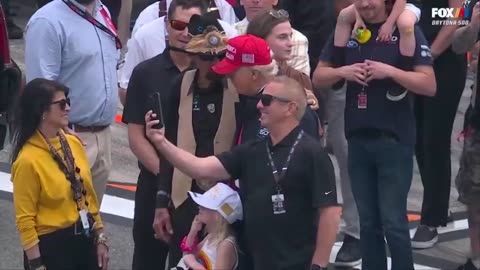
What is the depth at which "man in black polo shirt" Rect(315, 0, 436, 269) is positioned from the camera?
20.9ft

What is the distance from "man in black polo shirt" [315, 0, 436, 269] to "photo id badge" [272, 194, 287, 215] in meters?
1.60

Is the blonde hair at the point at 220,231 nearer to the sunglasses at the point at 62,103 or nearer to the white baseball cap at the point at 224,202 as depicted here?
the white baseball cap at the point at 224,202

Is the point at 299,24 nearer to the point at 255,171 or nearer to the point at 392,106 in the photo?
the point at 392,106

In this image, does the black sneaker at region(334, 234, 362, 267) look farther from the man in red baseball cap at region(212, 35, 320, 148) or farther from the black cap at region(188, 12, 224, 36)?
the black cap at region(188, 12, 224, 36)

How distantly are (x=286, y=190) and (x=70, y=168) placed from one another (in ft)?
4.38

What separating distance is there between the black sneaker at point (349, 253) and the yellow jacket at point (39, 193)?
7.64 ft

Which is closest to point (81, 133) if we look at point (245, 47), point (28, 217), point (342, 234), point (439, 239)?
point (28, 217)

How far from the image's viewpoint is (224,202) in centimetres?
518

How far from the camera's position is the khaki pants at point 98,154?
6.60 m

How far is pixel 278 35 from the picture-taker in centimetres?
586

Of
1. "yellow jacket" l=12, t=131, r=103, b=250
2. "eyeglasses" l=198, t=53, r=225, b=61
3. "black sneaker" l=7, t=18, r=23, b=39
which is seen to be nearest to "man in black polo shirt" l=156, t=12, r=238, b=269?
"eyeglasses" l=198, t=53, r=225, b=61

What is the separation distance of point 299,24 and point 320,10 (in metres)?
0.18

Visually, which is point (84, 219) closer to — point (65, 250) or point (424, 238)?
point (65, 250)

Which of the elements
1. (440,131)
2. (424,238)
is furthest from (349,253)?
(440,131)
